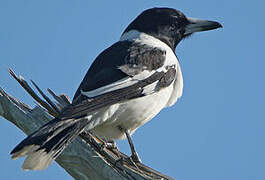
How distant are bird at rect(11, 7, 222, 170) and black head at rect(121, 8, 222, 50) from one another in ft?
0.04

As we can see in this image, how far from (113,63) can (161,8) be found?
4.51 feet

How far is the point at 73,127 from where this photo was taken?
3.06 m

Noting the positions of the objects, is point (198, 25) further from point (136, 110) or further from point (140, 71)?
point (136, 110)

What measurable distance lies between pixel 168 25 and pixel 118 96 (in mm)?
1719

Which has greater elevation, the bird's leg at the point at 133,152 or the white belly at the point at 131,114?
the white belly at the point at 131,114

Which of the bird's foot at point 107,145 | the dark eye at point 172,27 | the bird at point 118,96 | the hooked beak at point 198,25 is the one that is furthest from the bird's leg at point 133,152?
the hooked beak at point 198,25

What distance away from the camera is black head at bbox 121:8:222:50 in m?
4.88

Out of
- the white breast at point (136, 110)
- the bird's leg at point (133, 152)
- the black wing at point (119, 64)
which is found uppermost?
the black wing at point (119, 64)

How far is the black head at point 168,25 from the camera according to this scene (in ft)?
16.0

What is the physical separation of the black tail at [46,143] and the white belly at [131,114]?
47 cm

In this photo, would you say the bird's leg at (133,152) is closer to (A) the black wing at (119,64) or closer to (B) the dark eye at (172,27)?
(A) the black wing at (119,64)

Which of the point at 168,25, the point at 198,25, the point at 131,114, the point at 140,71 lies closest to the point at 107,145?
the point at 131,114

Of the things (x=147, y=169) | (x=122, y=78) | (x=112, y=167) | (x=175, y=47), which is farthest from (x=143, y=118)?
(x=175, y=47)

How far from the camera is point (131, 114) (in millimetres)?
3645
